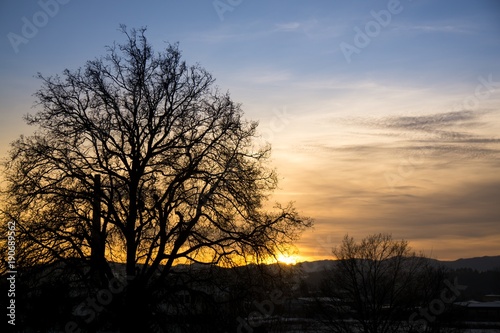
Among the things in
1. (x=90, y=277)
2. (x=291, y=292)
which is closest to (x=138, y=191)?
(x=90, y=277)

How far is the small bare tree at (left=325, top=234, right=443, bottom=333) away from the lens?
140 ft

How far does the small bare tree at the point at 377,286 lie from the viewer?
4281 cm

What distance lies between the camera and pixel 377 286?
148ft

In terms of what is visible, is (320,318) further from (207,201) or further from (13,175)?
(13,175)

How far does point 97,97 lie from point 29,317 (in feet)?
29.7

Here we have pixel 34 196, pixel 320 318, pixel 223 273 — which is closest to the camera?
pixel 34 196

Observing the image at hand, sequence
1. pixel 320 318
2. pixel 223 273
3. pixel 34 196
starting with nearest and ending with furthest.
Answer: pixel 34 196 < pixel 223 273 < pixel 320 318

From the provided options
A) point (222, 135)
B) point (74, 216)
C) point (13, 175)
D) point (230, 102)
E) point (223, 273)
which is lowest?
point (223, 273)

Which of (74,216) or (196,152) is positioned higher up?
(196,152)

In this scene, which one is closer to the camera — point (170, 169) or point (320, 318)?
point (170, 169)

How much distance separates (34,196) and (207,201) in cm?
663

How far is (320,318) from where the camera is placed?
45750 mm

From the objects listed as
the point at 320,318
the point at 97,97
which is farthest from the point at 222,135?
the point at 320,318

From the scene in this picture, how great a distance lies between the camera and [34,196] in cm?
2111
